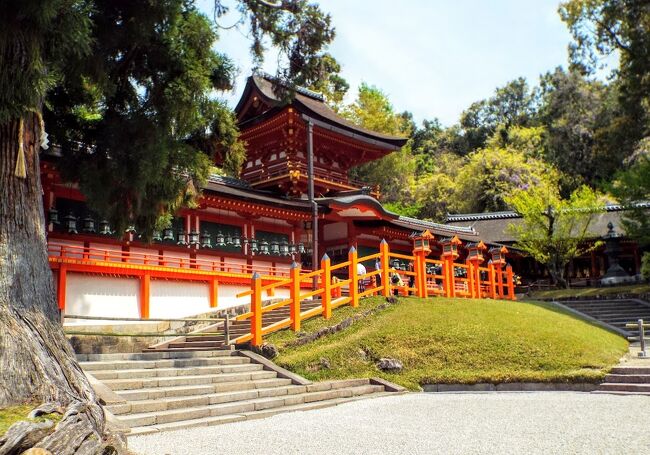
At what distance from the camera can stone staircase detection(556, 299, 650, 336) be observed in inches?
805

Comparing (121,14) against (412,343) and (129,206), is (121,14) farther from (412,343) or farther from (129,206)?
(412,343)

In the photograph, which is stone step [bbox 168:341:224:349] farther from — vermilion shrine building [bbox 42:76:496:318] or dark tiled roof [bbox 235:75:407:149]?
dark tiled roof [bbox 235:75:407:149]

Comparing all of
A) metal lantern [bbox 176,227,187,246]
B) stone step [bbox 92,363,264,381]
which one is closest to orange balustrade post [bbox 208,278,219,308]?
metal lantern [bbox 176,227,187,246]

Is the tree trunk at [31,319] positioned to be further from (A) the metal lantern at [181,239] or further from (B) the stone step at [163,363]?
(A) the metal lantern at [181,239]

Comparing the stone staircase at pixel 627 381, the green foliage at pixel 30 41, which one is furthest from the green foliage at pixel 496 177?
the green foliage at pixel 30 41

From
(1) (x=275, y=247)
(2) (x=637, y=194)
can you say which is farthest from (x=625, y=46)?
(1) (x=275, y=247)

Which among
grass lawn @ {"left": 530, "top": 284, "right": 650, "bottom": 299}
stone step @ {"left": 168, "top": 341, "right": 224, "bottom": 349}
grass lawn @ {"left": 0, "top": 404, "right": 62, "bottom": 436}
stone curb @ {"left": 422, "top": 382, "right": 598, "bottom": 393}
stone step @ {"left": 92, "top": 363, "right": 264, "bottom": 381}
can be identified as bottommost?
stone curb @ {"left": 422, "top": 382, "right": 598, "bottom": 393}

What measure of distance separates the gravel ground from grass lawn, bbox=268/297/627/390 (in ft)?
5.55

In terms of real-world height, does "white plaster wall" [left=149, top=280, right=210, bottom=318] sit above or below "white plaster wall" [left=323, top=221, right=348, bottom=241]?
below

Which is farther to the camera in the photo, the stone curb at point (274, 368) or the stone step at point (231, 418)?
the stone curb at point (274, 368)

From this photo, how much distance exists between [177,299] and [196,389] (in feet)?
25.0

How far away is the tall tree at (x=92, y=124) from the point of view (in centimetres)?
561

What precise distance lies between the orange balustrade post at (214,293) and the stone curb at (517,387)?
8.03 meters

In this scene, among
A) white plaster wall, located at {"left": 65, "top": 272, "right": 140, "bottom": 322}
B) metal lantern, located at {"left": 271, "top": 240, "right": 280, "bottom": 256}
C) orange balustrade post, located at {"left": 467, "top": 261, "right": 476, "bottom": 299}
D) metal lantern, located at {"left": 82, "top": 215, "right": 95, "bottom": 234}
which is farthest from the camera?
metal lantern, located at {"left": 271, "top": 240, "right": 280, "bottom": 256}
